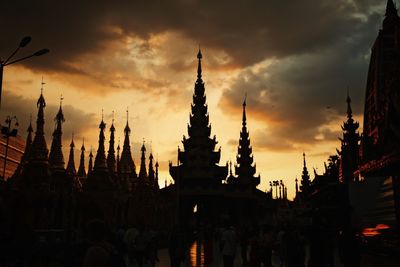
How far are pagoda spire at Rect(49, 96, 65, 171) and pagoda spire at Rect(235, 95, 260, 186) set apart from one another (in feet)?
117

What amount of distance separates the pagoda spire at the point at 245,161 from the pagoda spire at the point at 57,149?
3576 centimetres

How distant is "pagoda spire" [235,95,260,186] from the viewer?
74.7m

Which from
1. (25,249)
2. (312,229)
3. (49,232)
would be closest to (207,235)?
(49,232)

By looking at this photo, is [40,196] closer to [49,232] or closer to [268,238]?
[49,232]

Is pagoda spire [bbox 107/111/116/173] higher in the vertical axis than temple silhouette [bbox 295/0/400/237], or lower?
higher

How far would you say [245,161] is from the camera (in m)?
78.1

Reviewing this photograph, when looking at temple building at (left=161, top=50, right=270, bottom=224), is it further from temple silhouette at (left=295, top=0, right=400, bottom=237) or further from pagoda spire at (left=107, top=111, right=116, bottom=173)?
temple silhouette at (left=295, top=0, right=400, bottom=237)

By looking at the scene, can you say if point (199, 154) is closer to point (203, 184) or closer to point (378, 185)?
point (203, 184)

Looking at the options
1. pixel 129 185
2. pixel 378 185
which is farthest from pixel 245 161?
pixel 378 185

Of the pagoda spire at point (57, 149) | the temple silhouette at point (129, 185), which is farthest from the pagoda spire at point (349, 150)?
the pagoda spire at point (57, 149)

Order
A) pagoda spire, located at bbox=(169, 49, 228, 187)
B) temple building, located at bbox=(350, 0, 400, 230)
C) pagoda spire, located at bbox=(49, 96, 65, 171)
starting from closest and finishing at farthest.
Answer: temple building, located at bbox=(350, 0, 400, 230) < pagoda spire, located at bbox=(49, 96, 65, 171) < pagoda spire, located at bbox=(169, 49, 228, 187)

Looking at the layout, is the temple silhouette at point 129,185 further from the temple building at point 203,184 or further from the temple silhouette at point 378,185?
the temple silhouette at point 378,185

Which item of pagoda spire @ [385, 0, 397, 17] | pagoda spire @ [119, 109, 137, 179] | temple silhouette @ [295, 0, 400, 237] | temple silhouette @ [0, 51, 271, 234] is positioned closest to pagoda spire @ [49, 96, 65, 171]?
temple silhouette @ [0, 51, 271, 234]

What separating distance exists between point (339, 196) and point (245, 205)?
3082 cm
